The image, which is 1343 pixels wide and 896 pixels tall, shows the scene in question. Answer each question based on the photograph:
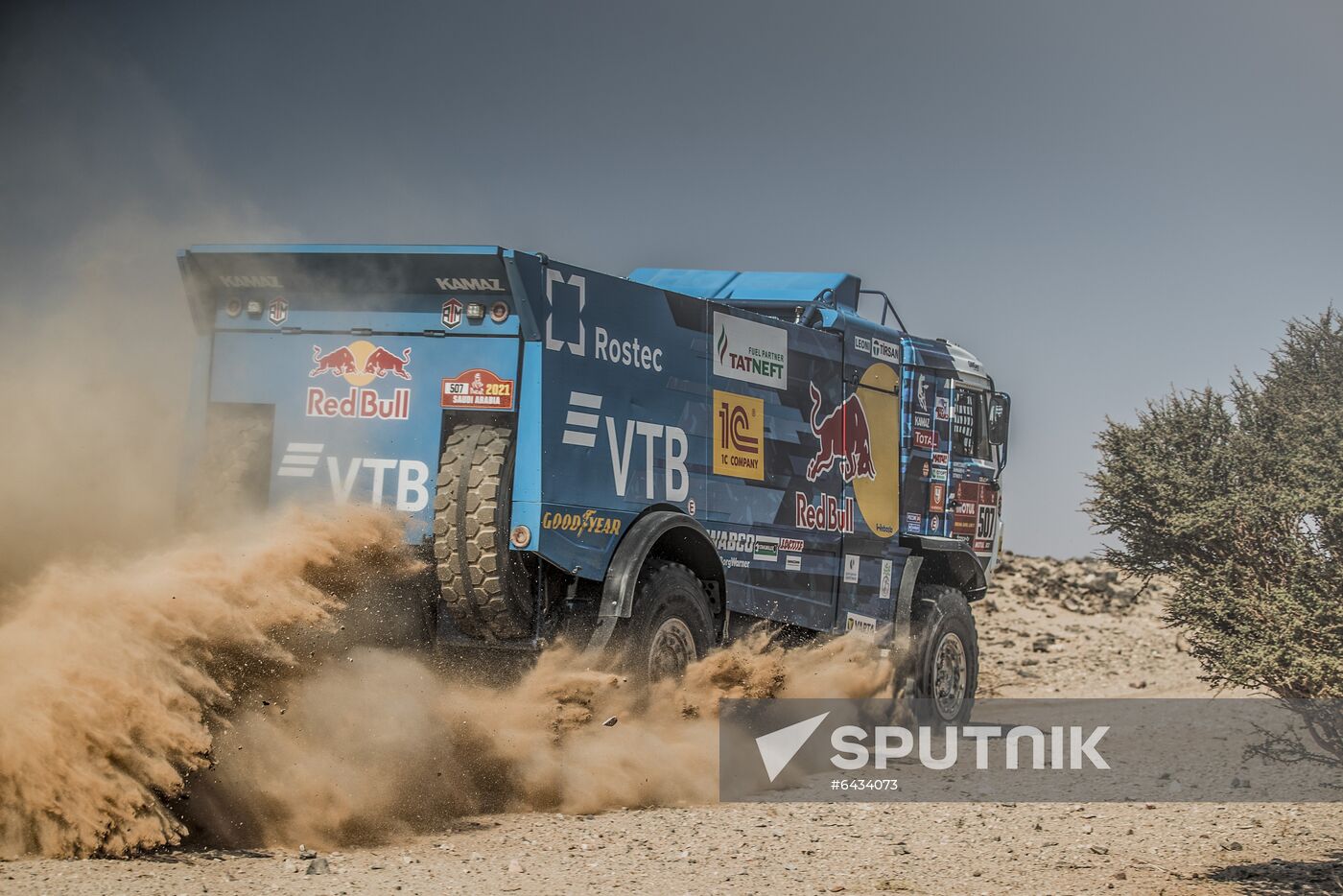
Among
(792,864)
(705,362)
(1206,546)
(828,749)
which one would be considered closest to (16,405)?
(705,362)

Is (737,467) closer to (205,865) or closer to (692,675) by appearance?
(692,675)

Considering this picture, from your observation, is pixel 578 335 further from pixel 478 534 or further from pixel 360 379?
pixel 478 534

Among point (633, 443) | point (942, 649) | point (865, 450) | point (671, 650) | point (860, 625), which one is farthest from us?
point (942, 649)

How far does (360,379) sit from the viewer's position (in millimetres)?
8664

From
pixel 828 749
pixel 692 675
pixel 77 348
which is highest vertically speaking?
pixel 77 348

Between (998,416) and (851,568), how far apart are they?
3.40 m

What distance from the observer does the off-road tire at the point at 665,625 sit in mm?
9078

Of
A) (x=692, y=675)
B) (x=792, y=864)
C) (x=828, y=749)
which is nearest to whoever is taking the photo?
(x=792, y=864)

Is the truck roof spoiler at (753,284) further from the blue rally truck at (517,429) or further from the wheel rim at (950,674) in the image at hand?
the wheel rim at (950,674)

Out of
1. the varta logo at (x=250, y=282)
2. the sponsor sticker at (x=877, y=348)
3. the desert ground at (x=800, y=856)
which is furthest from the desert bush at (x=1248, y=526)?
the varta logo at (x=250, y=282)

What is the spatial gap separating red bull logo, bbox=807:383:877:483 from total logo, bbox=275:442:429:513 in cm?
393

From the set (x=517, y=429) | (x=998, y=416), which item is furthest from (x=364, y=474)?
(x=998, y=416)

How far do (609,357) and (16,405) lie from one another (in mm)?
3570

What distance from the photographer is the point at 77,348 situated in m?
8.91
